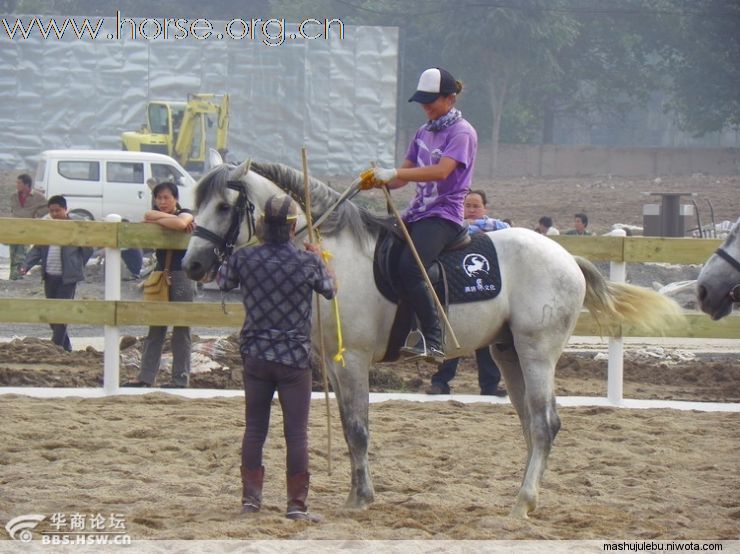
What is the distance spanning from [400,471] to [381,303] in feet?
4.29

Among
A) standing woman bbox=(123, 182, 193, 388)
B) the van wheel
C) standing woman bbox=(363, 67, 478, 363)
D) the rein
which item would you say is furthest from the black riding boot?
the van wheel

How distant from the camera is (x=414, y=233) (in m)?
6.68

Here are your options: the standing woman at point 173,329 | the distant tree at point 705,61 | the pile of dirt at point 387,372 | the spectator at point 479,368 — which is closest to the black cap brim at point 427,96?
the spectator at point 479,368

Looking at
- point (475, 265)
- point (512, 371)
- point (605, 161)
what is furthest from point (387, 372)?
point (605, 161)

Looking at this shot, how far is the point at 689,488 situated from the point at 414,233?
2.26m

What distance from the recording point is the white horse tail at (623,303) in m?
7.28

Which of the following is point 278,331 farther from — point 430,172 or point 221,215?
point 430,172

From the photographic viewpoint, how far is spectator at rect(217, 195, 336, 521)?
19.3ft

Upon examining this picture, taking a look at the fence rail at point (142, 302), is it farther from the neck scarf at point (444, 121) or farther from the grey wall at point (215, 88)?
the grey wall at point (215, 88)

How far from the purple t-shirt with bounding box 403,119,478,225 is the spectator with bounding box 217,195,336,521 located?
955 millimetres

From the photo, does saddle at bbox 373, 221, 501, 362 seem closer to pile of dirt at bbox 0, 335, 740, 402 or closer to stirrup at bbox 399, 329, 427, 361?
stirrup at bbox 399, 329, 427, 361

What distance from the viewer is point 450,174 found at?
6590 millimetres

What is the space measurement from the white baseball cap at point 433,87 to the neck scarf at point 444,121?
0.12m

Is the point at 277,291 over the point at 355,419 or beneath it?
over
